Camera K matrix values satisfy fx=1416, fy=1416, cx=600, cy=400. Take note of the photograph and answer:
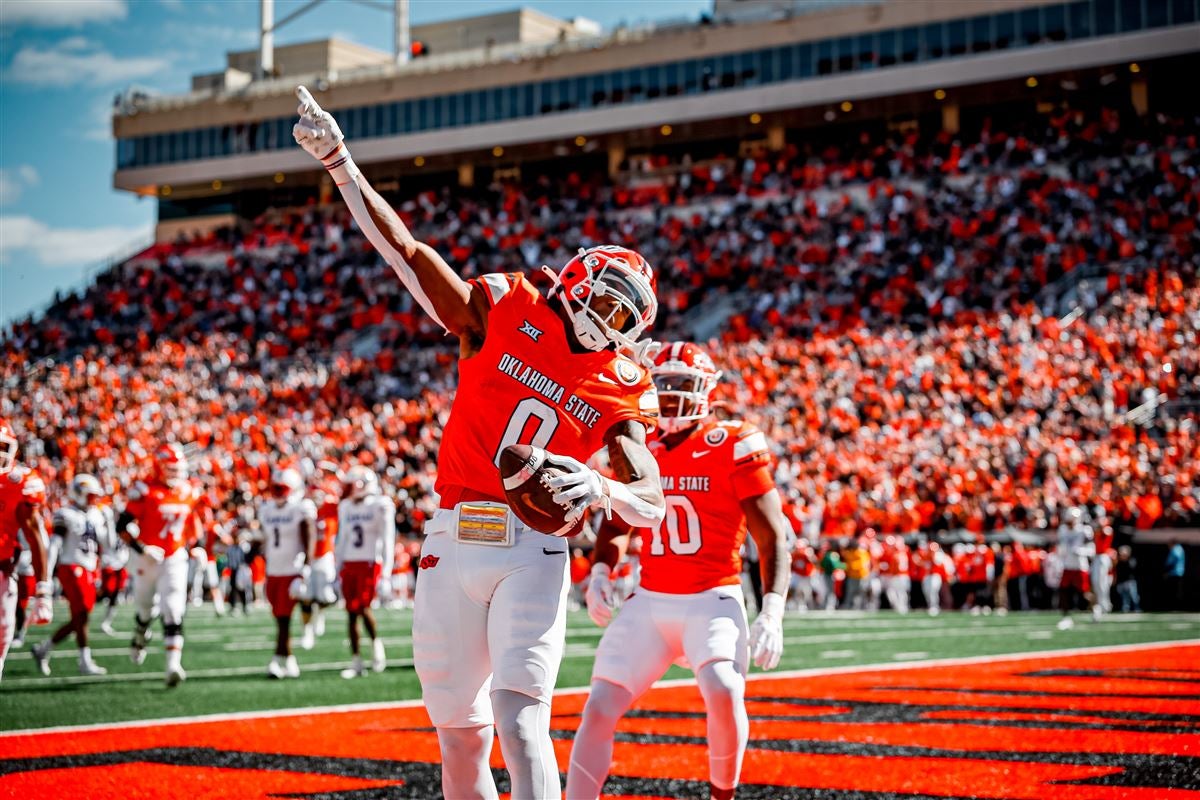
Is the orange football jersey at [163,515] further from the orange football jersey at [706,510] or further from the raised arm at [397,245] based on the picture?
the raised arm at [397,245]

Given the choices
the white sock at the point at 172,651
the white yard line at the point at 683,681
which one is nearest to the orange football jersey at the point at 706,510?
the white yard line at the point at 683,681

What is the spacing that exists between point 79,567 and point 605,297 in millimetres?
9783

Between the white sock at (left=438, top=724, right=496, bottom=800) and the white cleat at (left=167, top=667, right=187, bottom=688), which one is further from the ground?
the white sock at (left=438, top=724, right=496, bottom=800)

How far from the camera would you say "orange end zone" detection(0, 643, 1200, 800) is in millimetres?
6375

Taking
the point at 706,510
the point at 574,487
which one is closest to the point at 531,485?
the point at 574,487

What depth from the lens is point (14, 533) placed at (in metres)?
7.23

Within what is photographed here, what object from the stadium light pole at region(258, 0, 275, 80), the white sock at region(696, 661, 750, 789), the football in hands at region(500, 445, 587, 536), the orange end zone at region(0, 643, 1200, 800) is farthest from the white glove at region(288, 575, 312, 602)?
the stadium light pole at region(258, 0, 275, 80)

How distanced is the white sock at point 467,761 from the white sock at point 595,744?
1.00 meters

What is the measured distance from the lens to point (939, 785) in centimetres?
641

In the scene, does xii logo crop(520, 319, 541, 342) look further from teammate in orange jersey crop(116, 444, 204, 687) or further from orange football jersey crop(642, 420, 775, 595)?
teammate in orange jersey crop(116, 444, 204, 687)

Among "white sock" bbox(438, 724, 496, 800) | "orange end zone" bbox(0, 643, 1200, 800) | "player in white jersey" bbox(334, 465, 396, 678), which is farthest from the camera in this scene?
"player in white jersey" bbox(334, 465, 396, 678)

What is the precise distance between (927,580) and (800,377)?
19.9ft

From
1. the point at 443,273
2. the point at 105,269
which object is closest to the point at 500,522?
the point at 443,273

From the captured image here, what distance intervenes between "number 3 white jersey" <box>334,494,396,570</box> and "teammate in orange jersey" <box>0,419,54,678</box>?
511 centimetres
